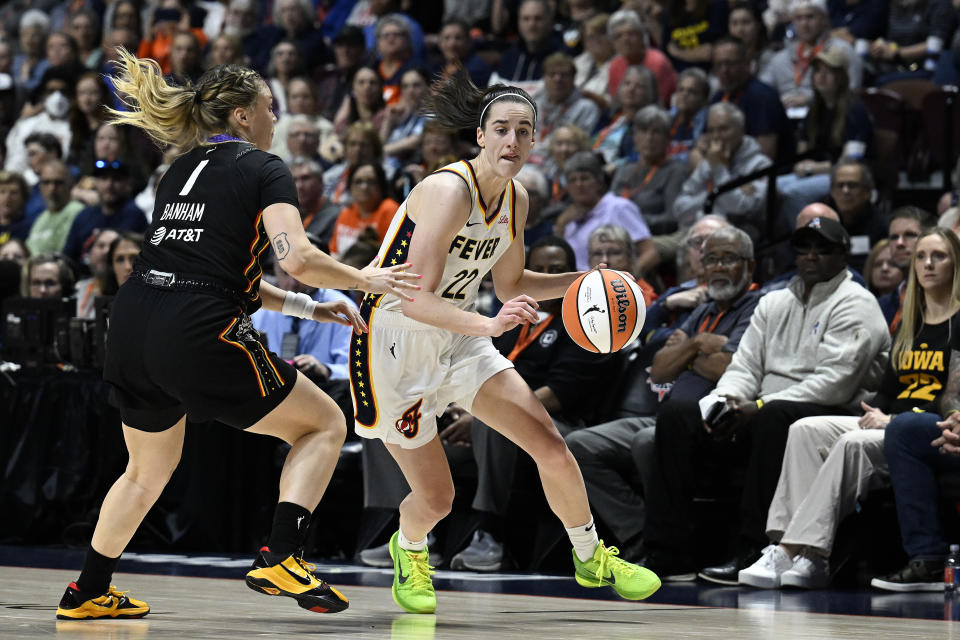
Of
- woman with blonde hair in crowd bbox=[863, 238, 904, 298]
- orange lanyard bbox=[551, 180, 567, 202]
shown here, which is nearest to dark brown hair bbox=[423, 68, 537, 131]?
woman with blonde hair in crowd bbox=[863, 238, 904, 298]

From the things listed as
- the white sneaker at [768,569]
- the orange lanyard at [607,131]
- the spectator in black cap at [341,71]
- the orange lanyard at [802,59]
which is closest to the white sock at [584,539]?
the white sneaker at [768,569]

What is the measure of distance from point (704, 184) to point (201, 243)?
17.4ft

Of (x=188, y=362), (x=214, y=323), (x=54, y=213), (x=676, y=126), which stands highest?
(x=676, y=126)

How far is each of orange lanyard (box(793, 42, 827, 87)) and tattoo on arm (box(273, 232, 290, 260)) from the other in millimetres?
6598

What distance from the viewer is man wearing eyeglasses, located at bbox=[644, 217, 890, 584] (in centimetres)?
593

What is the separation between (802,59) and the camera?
31.8 feet

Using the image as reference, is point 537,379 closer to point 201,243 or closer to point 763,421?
point 763,421

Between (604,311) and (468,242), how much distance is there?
0.51m

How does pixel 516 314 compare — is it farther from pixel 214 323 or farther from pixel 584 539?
pixel 584 539

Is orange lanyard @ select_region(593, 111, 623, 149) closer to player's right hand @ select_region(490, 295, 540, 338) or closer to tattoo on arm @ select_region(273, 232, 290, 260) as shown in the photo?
player's right hand @ select_region(490, 295, 540, 338)

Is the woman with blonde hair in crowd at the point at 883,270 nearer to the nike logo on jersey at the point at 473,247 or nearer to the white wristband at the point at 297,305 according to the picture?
the nike logo on jersey at the point at 473,247

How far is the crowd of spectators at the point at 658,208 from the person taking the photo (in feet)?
19.5

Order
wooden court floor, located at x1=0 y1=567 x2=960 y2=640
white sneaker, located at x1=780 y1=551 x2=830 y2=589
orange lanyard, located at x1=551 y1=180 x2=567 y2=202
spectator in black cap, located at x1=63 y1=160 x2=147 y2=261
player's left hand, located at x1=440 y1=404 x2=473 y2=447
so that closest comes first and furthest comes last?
wooden court floor, located at x1=0 y1=567 x2=960 y2=640 < white sneaker, located at x1=780 y1=551 x2=830 y2=589 < player's left hand, located at x1=440 y1=404 x2=473 y2=447 < orange lanyard, located at x1=551 y1=180 x2=567 y2=202 < spectator in black cap, located at x1=63 y1=160 x2=147 y2=261

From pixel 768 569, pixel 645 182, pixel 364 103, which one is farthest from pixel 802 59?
pixel 768 569
